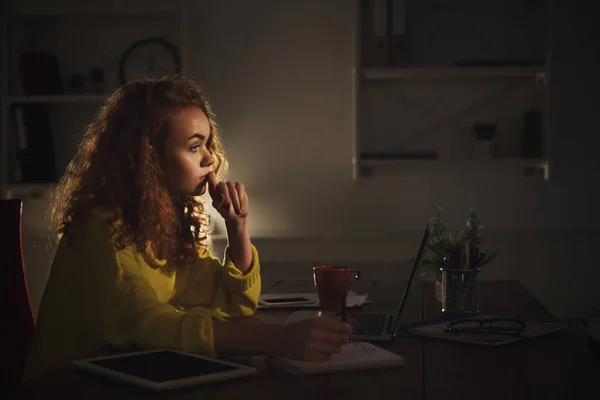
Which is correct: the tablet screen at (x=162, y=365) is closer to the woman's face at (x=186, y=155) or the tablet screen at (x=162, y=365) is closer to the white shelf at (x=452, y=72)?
the woman's face at (x=186, y=155)

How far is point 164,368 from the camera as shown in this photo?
3.33 ft

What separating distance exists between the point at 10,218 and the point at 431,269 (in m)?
1.05

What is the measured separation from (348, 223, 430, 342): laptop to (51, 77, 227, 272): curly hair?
430 mm

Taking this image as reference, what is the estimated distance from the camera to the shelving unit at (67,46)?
11.5 ft

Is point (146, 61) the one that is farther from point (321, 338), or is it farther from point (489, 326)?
point (321, 338)

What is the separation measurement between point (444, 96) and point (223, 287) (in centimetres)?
203

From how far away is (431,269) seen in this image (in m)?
1.83

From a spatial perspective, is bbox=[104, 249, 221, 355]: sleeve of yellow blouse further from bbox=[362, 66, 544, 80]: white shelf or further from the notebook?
bbox=[362, 66, 544, 80]: white shelf

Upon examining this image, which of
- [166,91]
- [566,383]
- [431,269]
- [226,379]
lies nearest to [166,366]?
[226,379]

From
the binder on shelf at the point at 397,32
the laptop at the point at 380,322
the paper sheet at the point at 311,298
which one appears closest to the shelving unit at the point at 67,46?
the binder on shelf at the point at 397,32

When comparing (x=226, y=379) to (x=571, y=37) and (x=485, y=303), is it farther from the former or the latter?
(x=571, y=37)

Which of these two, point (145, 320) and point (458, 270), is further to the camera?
point (458, 270)

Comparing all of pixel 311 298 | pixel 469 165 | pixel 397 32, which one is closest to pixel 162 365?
pixel 311 298

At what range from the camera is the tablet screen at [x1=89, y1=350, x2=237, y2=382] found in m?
0.98
